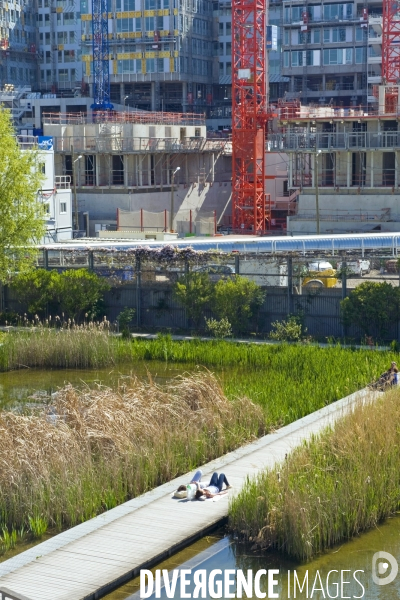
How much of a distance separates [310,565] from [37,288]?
26.1 metres

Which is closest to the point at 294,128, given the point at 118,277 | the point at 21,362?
the point at 118,277

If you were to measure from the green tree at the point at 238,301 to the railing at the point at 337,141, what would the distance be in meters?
37.0

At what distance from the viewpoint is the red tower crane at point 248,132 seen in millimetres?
85125

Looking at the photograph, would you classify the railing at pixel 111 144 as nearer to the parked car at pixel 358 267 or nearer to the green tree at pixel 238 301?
the parked car at pixel 358 267

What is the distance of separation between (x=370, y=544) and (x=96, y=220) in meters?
65.0

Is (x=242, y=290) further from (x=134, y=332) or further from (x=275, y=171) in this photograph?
(x=275, y=171)

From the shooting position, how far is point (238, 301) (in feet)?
127

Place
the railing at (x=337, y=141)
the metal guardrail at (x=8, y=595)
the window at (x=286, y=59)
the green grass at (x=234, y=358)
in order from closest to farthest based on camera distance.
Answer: the metal guardrail at (x=8, y=595)
the green grass at (x=234, y=358)
the railing at (x=337, y=141)
the window at (x=286, y=59)

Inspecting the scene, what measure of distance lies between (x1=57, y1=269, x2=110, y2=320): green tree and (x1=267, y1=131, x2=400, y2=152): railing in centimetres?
3621

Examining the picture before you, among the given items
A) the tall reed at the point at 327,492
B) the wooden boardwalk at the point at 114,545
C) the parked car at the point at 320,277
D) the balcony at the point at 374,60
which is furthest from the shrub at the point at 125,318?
the balcony at the point at 374,60

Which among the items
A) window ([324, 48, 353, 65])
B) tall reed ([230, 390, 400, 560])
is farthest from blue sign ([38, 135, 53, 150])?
window ([324, 48, 353, 65])

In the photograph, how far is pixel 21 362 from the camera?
33.9 metres

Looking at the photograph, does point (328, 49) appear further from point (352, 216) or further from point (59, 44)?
point (352, 216)

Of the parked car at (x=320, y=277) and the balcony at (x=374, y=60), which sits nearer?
the parked car at (x=320, y=277)
